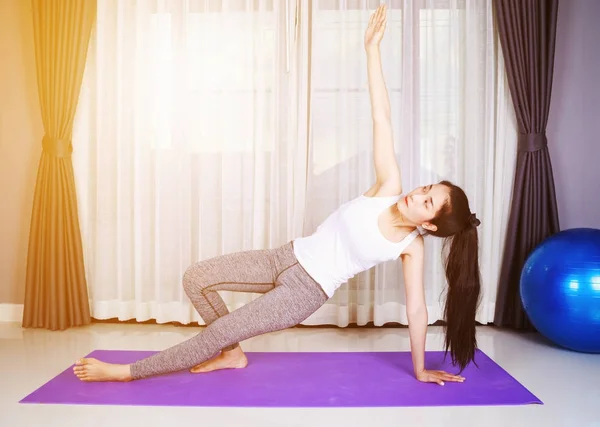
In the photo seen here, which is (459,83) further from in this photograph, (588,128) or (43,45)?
(43,45)

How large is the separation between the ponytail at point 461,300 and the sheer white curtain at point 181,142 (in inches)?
49.6

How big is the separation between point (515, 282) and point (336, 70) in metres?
1.73

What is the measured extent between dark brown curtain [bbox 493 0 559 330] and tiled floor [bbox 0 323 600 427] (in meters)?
0.55

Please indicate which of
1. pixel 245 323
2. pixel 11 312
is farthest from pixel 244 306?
pixel 11 312

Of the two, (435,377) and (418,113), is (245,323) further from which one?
(418,113)

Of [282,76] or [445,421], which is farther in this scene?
[282,76]

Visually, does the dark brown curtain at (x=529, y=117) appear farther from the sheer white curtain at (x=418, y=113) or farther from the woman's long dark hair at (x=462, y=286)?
the woman's long dark hair at (x=462, y=286)

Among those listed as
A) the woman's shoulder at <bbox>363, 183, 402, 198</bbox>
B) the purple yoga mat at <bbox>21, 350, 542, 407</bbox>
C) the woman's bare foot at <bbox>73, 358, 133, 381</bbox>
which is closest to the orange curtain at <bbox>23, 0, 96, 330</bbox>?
the purple yoga mat at <bbox>21, 350, 542, 407</bbox>

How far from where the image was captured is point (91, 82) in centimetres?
348

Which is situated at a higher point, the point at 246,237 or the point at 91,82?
the point at 91,82

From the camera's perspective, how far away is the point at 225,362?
8.44ft

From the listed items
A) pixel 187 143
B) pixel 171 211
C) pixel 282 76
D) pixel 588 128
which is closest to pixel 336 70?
pixel 282 76

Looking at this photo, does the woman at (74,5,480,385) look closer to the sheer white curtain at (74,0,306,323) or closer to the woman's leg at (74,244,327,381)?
the woman's leg at (74,244,327,381)

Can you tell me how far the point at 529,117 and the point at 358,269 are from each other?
1668 millimetres
